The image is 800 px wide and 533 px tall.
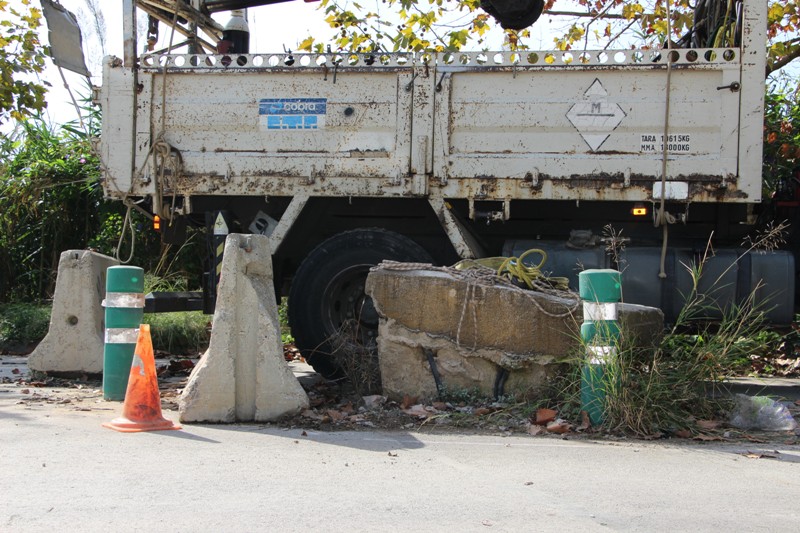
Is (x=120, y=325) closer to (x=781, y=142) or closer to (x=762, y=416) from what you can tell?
(x=762, y=416)

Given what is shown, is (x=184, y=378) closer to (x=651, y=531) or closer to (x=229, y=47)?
(x=229, y=47)

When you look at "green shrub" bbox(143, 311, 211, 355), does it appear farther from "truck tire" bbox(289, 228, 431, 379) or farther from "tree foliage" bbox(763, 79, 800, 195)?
"tree foliage" bbox(763, 79, 800, 195)

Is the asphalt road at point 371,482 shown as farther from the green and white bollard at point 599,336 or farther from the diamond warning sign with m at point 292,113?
the diamond warning sign with m at point 292,113

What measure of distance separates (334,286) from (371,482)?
3.08 metres

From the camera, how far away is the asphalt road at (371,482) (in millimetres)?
3494

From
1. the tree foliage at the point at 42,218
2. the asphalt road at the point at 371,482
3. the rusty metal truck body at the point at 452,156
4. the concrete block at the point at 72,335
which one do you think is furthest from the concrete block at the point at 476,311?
the tree foliage at the point at 42,218

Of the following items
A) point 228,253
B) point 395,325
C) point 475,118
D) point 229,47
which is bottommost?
point 395,325

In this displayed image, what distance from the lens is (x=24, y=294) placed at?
12.4 meters

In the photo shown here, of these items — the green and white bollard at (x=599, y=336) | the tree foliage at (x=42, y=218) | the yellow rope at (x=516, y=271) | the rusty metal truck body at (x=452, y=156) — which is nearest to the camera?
the green and white bollard at (x=599, y=336)

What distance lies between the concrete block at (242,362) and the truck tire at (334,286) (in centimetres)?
142

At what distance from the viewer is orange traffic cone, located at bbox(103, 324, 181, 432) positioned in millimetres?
5059

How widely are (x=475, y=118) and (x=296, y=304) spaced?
83.5 inches

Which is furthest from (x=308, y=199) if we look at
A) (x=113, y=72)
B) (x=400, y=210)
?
(x=113, y=72)

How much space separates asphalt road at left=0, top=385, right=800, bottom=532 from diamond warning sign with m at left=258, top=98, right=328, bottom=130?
2.86 m
